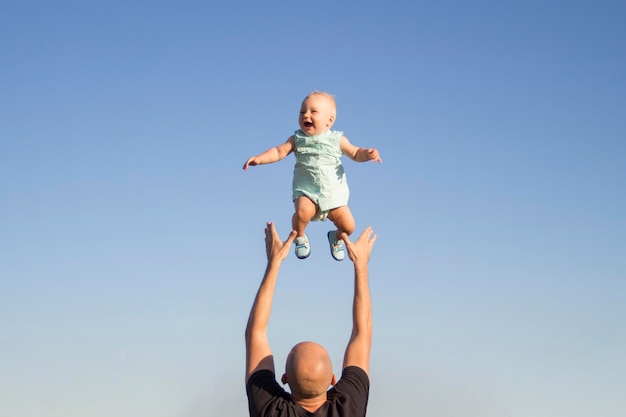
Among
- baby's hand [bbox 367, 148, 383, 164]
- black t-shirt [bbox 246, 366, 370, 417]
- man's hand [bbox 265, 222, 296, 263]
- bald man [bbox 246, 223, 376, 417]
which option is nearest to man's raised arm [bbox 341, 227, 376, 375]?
bald man [bbox 246, 223, 376, 417]

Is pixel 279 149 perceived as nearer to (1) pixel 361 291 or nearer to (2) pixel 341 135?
(2) pixel 341 135

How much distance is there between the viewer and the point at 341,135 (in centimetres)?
1172

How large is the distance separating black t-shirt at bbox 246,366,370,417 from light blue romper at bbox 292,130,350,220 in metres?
4.44

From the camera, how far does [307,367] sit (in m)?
6.64

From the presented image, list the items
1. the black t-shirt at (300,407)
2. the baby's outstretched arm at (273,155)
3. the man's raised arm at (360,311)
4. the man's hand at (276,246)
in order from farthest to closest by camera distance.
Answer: the baby's outstretched arm at (273,155), the man's hand at (276,246), the man's raised arm at (360,311), the black t-shirt at (300,407)

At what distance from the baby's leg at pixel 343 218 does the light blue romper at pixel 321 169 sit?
10 centimetres

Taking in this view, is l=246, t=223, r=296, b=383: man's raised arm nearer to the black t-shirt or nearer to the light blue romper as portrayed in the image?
the black t-shirt

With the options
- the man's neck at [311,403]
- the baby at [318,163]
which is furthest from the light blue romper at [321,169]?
the man's neck at [311,403]

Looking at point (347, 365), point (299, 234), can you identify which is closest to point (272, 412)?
point (347, 365)

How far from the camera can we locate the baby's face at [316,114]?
11.4m

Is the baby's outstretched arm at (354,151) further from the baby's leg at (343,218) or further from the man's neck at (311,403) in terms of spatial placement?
the man's neck at (311,403)

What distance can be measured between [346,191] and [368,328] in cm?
414

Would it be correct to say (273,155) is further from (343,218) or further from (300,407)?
(300,407)

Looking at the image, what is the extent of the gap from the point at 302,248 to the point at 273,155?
1.42 metres
